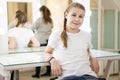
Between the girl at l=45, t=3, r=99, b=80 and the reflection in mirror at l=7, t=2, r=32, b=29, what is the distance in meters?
0.58

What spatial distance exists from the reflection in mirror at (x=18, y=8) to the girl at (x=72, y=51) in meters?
0.58

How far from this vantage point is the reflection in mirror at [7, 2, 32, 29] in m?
1.82

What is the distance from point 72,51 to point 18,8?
0.76 metres

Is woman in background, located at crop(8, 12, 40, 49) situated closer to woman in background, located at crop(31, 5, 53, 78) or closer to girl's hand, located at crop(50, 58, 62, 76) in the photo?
woman in background, located at crop(31, 5, 53, 78)

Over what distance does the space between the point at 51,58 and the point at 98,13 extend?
4.09 feet

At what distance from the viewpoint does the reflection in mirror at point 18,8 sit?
1.82m

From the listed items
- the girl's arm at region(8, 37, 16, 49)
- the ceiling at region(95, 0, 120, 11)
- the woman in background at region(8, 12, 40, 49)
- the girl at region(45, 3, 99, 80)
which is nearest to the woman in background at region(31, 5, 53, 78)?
the woman in background at region(8, 12, 40, 49)

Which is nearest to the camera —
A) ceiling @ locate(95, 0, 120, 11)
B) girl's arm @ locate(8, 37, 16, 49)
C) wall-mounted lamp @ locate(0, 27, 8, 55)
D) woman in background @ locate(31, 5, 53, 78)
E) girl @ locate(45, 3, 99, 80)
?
girl @ locate(45, 3, 99, 80)

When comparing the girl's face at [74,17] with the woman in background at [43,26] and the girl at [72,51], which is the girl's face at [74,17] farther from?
the woman in background at [43,26]

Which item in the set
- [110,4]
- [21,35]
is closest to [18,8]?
[21,35]

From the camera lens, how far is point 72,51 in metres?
1.33

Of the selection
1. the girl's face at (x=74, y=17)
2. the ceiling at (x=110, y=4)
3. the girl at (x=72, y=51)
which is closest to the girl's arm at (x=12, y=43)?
the girl at (x=72, y=51)

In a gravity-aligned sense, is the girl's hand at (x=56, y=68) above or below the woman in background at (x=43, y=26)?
below

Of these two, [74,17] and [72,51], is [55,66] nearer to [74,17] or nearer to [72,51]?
[72,51]
